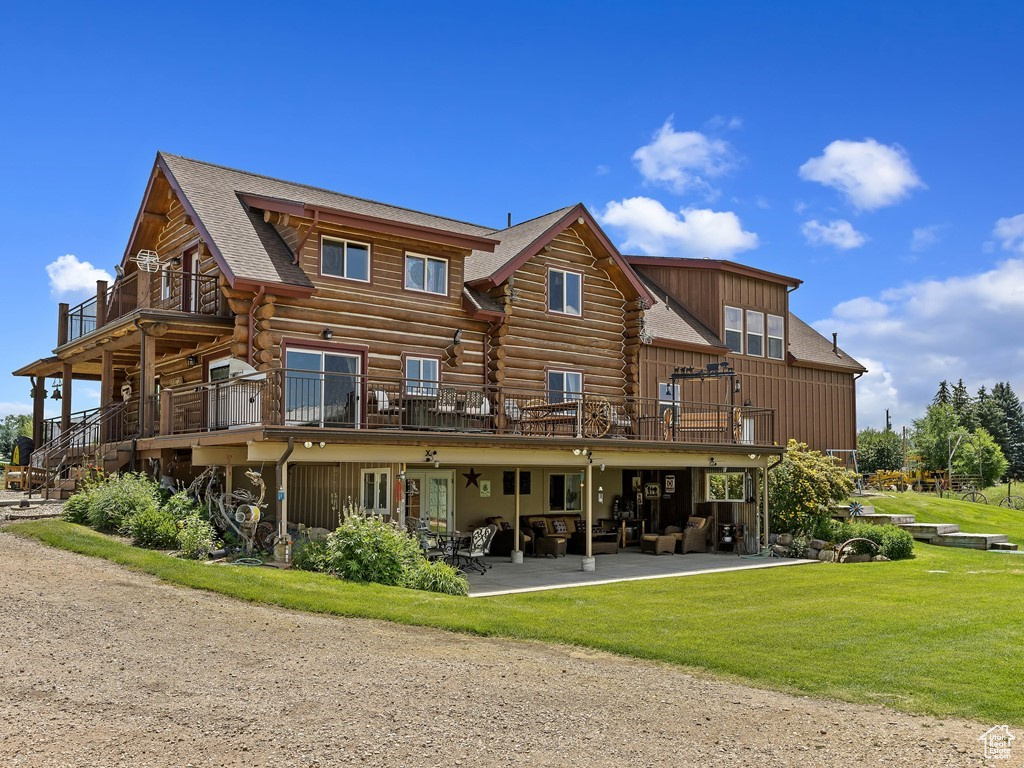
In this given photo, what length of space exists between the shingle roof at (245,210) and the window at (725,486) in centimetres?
1062

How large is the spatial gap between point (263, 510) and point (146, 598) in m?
6.39

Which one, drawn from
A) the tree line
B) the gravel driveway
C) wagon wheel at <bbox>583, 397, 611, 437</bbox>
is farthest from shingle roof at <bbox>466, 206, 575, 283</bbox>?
the tree line

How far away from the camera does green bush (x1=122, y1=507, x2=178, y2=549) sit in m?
16.7

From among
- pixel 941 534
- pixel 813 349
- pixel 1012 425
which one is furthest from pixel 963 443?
pixel 941 534

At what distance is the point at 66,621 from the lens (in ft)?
34.8

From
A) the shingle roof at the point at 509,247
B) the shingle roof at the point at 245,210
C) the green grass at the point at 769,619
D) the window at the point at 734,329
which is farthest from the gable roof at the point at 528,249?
the green grass at the point at 769,619

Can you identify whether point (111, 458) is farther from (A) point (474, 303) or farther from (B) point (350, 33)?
(B) point (350, 33)

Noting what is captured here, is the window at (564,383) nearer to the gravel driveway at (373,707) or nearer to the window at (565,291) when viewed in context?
the window at (565,291)

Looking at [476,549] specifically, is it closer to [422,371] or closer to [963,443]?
[422,371]

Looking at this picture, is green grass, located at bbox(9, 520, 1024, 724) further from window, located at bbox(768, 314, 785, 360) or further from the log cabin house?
window, located at bbox(768, 314, 785, 360)

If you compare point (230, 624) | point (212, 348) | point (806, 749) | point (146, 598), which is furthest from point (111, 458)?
point (806, 749)

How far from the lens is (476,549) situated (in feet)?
61.1

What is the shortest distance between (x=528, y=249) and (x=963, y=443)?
48489mm

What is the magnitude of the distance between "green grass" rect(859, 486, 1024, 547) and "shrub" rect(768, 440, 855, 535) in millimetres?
4722
